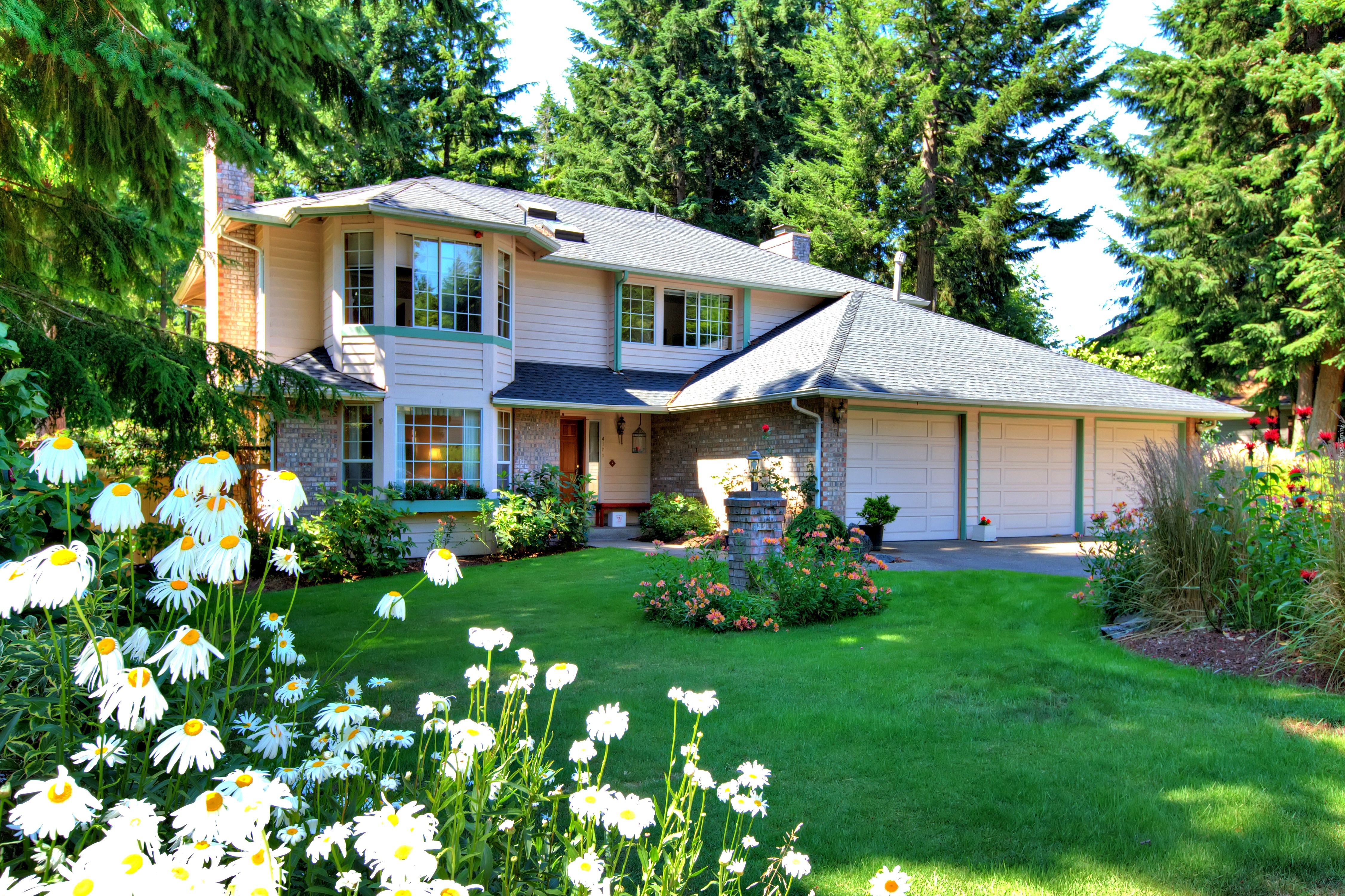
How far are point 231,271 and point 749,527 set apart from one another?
11.3 metres

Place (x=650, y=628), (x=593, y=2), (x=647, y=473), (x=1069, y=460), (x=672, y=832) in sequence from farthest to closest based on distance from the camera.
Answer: (x=593, y=2) < (x=647, y=473) < (x=1069, y=460) < (x=650, y=628) < (x=672, y=832)

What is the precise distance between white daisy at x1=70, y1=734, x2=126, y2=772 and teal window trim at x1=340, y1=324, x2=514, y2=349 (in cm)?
1133

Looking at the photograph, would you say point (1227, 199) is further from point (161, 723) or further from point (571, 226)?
point (161, 723)

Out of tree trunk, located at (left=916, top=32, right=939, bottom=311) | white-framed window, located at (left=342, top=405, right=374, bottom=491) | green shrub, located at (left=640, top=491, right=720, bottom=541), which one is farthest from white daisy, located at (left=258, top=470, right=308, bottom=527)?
tree trunk, located at (left=916, top=32, right=939, bottom=311)

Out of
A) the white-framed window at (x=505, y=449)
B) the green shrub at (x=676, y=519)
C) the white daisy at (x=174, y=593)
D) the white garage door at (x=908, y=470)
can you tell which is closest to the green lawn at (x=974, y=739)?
the white daisy at (x=174, y=593)

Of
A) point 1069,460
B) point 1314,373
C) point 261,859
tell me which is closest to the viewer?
point 261,859

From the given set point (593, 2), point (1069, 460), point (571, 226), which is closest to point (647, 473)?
point (571, 226)

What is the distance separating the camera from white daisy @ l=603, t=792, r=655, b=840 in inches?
72.0

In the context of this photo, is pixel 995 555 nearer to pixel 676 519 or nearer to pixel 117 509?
pixel 676 519

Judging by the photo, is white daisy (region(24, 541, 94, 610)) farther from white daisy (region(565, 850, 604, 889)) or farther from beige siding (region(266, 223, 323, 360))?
beige siding (region(266, 223, 323, 360))

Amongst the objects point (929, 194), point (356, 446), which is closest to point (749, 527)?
point (356, 446)

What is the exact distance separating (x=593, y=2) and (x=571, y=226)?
16.7 m

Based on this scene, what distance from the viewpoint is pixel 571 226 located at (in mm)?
17469

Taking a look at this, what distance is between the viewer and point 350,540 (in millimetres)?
11078
